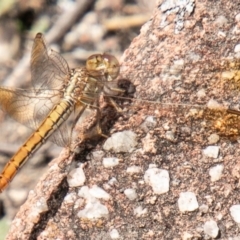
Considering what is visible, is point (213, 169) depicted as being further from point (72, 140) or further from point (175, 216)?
point (72, 140)

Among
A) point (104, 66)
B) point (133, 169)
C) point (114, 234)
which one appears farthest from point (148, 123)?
point (104, 66)

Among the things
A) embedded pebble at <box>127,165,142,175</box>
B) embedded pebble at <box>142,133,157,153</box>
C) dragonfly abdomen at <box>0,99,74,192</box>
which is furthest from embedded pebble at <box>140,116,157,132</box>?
dragonfly abdomen at <box>0,99,74,192</box>

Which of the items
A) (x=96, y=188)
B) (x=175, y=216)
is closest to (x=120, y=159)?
(x=96, y=188)

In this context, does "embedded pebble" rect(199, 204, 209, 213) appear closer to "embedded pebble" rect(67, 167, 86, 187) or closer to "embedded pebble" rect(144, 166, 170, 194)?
"embedded pebble" rect(144, 166, 170, 194)

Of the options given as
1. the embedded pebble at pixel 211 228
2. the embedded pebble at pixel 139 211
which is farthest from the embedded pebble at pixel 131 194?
the embedded pebble at pixel 211 228

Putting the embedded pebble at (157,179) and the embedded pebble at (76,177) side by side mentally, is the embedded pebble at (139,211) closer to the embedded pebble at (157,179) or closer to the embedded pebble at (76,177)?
the embedded pebble at (157,179)

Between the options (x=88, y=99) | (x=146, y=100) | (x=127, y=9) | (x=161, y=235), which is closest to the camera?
(x=161, y=235)

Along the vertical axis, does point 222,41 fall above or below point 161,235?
above

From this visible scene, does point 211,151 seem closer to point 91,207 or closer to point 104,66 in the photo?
point 91,207
